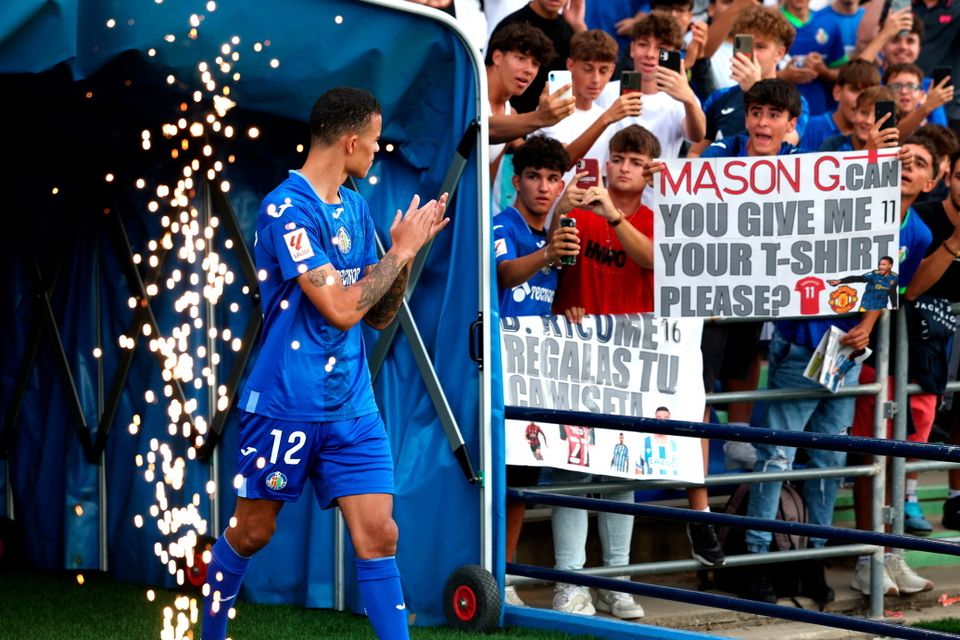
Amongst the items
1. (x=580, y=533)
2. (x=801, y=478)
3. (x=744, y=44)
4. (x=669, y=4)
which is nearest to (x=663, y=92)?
(x=744, y=44)

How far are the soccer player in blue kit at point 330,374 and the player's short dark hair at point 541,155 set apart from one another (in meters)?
1.75

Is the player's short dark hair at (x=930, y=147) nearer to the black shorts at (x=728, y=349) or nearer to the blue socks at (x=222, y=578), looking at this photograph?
the black shorts at (x=728, y=349)

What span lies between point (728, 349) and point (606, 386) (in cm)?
95

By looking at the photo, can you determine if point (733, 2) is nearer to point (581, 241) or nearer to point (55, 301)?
point (581, 241)

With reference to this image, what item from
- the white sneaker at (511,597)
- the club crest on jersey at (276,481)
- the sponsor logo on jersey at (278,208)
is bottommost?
the white sneaker at (511,597)

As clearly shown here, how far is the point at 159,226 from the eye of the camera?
712 cm

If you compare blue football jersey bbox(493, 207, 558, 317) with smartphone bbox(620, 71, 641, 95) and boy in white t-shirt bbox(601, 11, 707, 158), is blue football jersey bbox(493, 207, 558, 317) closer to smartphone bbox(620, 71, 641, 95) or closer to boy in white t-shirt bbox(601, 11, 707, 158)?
smartphone bbox(620, 71, 641, 95)

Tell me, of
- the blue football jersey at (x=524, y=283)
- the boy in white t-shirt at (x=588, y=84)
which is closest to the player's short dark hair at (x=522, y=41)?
the boy in white t-shirt at (x=588, y=84)

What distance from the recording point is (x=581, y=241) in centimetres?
696

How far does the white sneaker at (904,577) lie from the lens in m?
7.62

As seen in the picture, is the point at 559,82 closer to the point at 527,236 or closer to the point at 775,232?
the point at 527,236

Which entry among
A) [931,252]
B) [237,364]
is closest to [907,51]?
[931,252]

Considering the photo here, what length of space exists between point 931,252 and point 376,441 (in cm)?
377

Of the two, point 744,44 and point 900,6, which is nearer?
point 744,44
